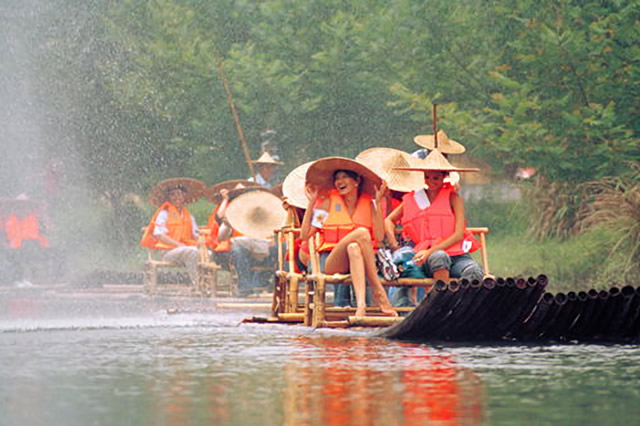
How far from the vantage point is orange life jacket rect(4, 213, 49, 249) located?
3166 cm

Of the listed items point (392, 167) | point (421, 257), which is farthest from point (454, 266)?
point (392, 167)

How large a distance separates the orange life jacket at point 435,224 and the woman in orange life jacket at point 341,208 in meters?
0.31

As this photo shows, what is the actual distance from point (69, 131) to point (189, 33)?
3.35m

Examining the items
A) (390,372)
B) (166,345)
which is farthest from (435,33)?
(390,372)

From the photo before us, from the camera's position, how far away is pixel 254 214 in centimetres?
2431

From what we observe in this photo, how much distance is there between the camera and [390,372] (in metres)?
12.2

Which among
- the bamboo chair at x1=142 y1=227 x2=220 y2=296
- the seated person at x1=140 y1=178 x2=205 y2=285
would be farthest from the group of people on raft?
the seated person at x1=140 y1=178 x2=205 y2=285

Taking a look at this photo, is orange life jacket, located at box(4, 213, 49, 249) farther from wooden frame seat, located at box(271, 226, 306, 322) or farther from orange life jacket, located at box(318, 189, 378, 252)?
orange life jacket, located at box(318, 189, 378, 252)

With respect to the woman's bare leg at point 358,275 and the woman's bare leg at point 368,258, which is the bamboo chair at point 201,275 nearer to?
the woman's bare leg at point 368,258

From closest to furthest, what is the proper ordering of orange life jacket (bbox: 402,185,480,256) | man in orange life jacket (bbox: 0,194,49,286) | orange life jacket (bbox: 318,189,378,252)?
1. orange life jacket (bbox: 402,185,480,256)
2. orange life jacket (bbox: 318,189,378,252)
3. man in orange life jacket (bbox: 0,194,49,286)

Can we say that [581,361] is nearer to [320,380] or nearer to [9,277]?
[320,380]

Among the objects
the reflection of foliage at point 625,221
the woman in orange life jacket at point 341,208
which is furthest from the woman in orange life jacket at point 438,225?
the reflection of foliage at point 625,221

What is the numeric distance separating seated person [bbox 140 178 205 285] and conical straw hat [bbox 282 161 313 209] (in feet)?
28.3

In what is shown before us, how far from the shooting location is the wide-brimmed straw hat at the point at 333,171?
16781 mm
